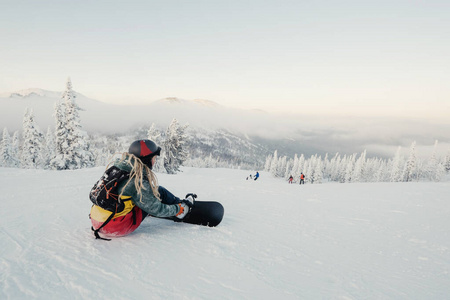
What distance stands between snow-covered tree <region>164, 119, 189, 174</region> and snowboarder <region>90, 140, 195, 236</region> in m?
38.3

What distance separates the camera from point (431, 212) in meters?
8.68

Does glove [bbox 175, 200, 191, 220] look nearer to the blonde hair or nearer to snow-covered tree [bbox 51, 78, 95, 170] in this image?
the blonde hair

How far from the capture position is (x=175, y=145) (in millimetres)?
42312

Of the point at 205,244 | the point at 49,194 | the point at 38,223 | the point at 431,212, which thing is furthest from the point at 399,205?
the point at 49,194

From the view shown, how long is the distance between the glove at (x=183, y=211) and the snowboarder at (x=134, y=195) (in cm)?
47

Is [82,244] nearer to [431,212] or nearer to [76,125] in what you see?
[431,212]

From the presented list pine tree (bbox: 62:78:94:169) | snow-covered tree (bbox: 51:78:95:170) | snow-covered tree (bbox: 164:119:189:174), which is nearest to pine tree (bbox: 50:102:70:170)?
snow-covered tree (bbox: 51:78:95:170)

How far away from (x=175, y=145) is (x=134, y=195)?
39.9 m

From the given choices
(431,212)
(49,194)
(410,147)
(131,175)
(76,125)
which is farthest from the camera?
(410,147)

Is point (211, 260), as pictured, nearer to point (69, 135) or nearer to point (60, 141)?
point (69, 135)

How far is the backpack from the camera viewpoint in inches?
126

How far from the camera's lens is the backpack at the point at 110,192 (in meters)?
3.21

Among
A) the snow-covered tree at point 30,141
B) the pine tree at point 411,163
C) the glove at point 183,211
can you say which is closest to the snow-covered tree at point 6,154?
the snow-covered tree at point 30,141

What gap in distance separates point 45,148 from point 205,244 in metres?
63.8
